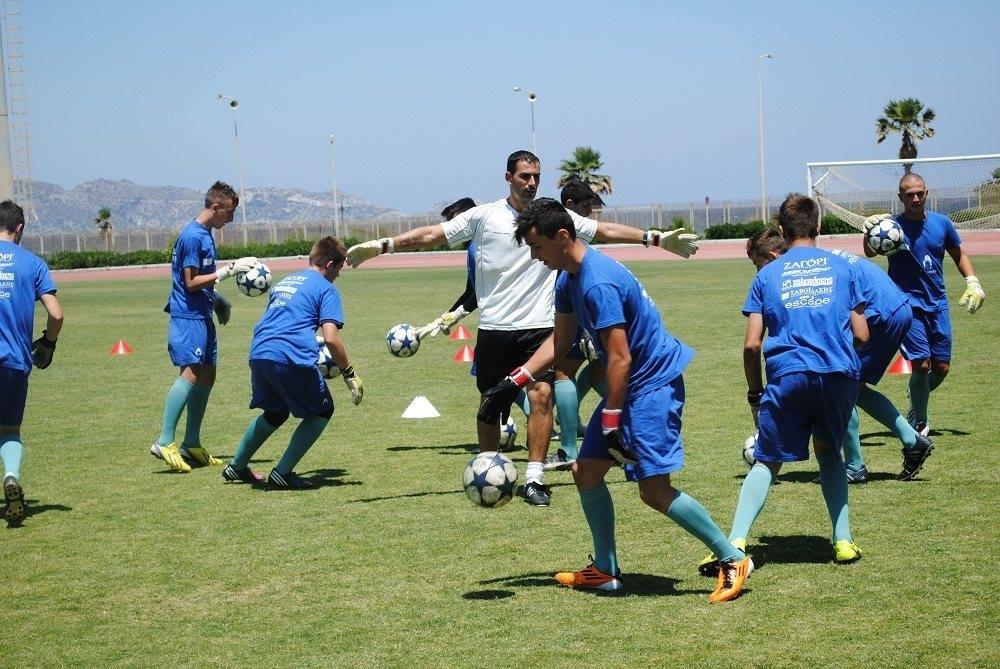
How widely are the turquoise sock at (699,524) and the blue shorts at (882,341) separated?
2765mm

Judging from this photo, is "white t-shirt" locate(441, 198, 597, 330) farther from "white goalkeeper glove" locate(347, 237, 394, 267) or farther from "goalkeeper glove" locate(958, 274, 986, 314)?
"goalkeeper glove" locate(958, 274, 986, 314)

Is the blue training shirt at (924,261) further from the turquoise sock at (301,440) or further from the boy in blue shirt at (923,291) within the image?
the turquoise sock at (301,440)

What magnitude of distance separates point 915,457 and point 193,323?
228 inches

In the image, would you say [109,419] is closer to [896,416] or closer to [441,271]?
[896,416]

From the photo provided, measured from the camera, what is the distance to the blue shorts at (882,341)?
837cm

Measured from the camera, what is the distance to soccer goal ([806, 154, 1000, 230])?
3744 cm

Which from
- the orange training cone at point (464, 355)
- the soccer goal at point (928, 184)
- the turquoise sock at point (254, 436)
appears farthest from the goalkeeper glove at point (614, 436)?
the soccer goal at point (928, 184)

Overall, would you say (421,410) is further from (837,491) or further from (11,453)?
(837,491)

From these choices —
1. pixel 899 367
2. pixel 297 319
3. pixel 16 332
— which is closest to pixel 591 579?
pixel 297 319

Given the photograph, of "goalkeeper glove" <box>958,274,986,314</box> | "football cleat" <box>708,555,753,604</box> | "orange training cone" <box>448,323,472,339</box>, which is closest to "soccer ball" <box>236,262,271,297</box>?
"football cleat" <box>708,555,753,604</box>

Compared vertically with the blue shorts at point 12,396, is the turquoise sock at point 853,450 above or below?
below

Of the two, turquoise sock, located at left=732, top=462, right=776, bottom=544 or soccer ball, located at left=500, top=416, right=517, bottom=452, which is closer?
turquoise sock, located at left=732, top=462, right=776, bottom=544

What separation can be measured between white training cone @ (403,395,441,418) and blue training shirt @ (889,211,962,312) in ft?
16.3

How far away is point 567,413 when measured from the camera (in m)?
9.66
